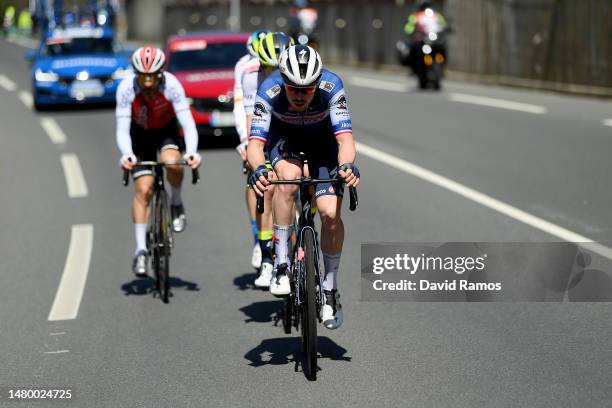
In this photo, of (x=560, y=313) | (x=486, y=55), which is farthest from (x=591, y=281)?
(x=486, y=55)

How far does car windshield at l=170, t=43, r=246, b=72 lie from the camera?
1980cm

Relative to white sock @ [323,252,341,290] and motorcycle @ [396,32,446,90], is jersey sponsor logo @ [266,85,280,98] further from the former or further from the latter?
motorcycle @ [396,32,446,90]

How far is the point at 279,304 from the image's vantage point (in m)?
8.75

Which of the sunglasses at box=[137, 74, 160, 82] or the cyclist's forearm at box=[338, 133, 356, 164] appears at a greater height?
the sunglasses at box=[137, 74, 160, 82]

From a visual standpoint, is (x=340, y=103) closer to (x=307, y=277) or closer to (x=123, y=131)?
(x=307, y=277)

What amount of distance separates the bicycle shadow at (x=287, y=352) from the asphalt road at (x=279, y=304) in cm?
1

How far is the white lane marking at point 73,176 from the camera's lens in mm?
14714

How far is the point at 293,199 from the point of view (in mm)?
7223

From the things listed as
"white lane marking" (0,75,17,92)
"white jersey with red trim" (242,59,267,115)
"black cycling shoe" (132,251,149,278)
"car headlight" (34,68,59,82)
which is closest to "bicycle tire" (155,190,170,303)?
"black cycling shoe" (132,251,149,278)

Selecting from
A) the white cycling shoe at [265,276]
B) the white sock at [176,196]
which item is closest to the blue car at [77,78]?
the white sock at [176,196]

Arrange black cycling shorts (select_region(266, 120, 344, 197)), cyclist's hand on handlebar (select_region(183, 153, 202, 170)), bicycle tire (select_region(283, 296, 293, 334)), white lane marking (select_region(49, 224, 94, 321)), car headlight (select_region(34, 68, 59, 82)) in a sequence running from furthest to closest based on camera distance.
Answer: car headlight (select_region(34, 68, 59, 82)) < cyclist's hand on handlebar (select_region(183, 153, 202, 170)) < white lane marking (select_region(49, 224, 94, 321)) < bicycle tire (select_region(283, 296, 293, 334)) < black cycling shorts (select_region(266, 120, 344, 197))

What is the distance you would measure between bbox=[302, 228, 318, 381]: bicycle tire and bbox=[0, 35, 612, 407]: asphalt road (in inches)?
5.1

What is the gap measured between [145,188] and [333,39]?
1331 inches

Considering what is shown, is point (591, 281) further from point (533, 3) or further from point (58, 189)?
point (533, 3)
